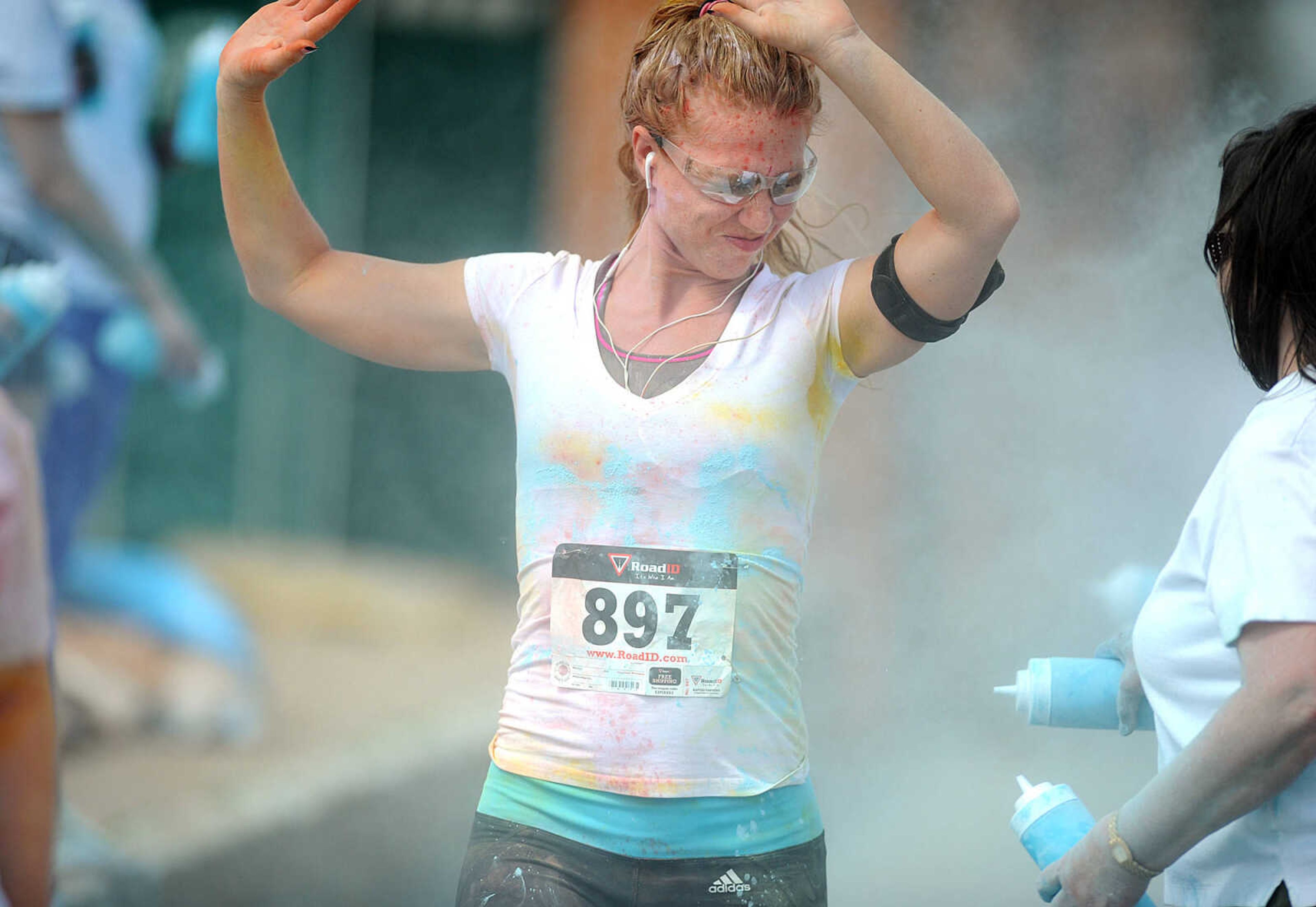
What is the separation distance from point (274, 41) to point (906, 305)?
3.06 feet

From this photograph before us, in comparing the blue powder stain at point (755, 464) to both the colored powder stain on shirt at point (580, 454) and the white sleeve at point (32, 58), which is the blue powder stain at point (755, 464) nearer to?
the colored powder stain on shirt at point (580, 454)

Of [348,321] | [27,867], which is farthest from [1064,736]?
[27,867]

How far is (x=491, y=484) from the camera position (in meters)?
3.19

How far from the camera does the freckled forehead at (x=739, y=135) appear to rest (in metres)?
1.66

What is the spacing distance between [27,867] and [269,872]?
1076 millimetres

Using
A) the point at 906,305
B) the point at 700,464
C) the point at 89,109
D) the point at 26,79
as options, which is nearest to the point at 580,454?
the point at 700,464

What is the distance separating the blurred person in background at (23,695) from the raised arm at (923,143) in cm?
181

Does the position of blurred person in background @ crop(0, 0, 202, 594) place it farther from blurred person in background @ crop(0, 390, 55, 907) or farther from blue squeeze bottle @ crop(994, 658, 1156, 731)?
Result: blue squeeze bottle @ crop(994, 658, 1156, 731)

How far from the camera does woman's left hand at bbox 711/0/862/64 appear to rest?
5.08ft

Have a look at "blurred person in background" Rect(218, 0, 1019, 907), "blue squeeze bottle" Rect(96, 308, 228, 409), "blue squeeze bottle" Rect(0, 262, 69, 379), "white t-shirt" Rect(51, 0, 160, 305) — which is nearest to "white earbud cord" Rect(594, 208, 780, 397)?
"blurred person in background" Rect(218, 0, 1019, 907)

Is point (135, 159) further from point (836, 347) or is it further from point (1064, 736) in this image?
point (1064, 736)

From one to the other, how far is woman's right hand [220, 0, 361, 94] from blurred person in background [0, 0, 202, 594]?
1.53 metres

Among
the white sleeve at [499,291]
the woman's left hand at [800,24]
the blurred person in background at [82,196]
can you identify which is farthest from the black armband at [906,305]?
the blurred person in background at [82,196]

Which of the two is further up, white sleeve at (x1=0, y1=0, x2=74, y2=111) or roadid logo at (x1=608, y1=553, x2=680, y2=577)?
white sleeve at (x1=0, y1=0, x2=74, y2=111)
